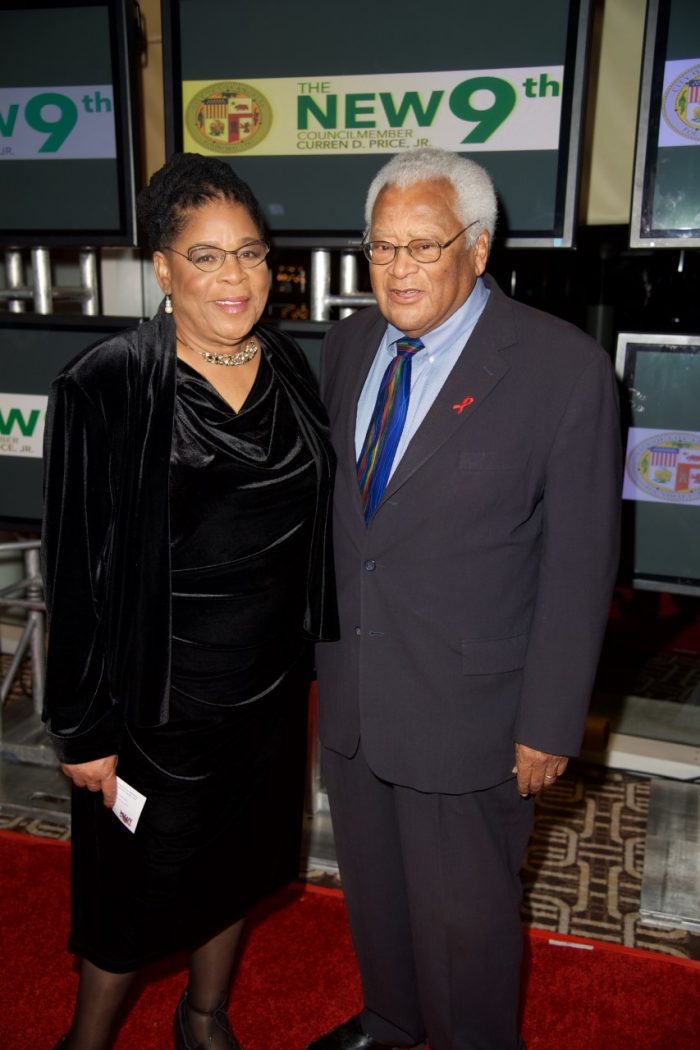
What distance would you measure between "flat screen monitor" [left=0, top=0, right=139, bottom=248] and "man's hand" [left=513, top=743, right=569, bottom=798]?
1.60 metres

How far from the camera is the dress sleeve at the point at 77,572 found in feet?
4.73

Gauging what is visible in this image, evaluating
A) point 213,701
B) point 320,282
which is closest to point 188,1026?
point 213,701

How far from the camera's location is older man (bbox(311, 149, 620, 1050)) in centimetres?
153

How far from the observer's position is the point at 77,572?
4.90ft

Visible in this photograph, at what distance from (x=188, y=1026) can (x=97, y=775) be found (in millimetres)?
651

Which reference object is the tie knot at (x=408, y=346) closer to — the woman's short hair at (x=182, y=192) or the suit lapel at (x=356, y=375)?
the suit lapel at (x=356, y=375)

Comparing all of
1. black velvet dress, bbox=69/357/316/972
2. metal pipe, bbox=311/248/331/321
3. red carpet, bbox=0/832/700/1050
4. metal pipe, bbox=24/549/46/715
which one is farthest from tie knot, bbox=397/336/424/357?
metal pipe, bbox=24/549/46/715

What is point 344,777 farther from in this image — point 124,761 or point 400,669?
point 124,761

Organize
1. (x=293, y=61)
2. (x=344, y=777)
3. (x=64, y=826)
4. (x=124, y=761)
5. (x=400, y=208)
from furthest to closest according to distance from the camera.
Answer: (x=64, y=826) → (x=293, y=61) → (x=344, y=777) → (x=124, y=761) → (x=400, y=208)

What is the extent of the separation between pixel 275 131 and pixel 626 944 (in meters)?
2.15

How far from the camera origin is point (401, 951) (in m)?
1.90

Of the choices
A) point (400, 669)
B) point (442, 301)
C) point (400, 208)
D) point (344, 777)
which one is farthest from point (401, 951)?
point (400, 208)

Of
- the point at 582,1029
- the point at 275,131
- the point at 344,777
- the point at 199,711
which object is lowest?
the point at 582,1029

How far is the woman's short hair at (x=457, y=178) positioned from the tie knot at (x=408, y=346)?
19 centimetres
